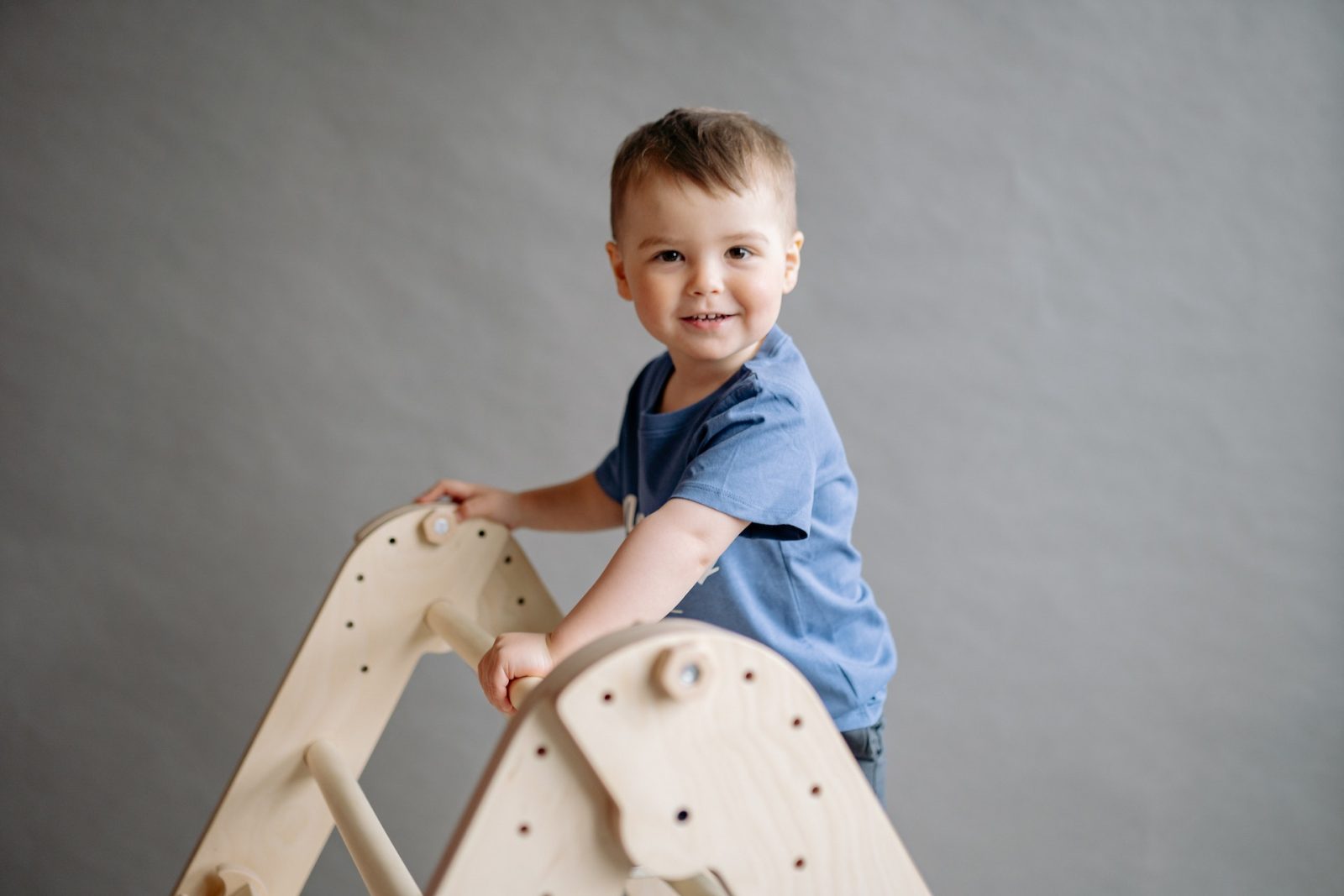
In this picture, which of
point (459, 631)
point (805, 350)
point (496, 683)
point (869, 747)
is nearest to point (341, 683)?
point (459, 631)

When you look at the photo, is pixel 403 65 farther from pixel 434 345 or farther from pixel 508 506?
pixel 508 506

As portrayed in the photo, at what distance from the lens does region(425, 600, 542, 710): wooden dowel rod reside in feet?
3.14

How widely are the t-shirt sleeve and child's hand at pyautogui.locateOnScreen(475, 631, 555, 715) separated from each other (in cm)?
15

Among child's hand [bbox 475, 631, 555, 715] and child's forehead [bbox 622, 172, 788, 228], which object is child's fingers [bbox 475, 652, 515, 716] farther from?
child's forehead [bbox 622, 172, 788, 228]

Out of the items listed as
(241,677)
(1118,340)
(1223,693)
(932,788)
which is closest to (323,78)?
(241,677)

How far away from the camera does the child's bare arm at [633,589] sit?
741 mm

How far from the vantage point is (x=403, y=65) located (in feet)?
4.69

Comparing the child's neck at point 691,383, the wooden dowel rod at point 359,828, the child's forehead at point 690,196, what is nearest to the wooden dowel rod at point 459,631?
the wooden dowel rod at point 359,828

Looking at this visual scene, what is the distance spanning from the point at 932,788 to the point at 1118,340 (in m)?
0.69

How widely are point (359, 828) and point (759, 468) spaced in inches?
16.1

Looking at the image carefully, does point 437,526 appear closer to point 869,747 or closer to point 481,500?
point 481,500

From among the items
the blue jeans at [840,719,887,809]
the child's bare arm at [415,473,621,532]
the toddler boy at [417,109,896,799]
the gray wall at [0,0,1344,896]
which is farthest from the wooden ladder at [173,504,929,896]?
the gray wall at [0,0,1344,896]

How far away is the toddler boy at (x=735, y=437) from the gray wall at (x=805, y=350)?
481mm

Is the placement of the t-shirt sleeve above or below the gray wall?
below
